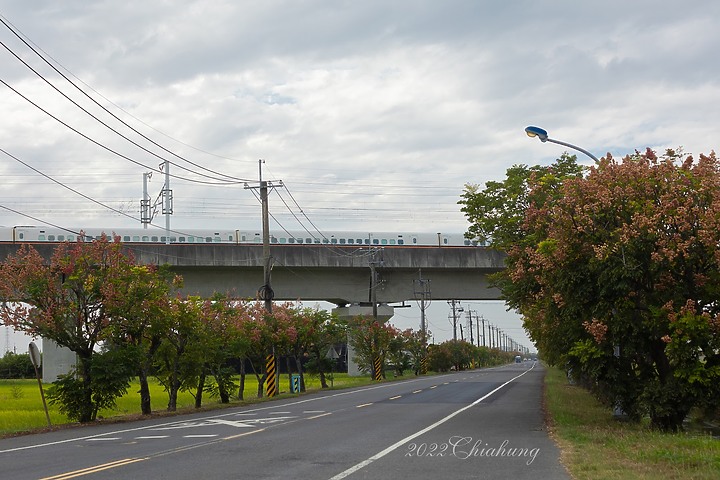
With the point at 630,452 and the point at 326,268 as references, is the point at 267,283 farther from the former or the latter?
the point at 630,452

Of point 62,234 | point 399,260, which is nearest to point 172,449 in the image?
point 399,260

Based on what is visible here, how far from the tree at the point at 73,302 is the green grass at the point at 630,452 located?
42.5ft

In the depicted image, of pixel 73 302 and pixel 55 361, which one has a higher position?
pixel 73 302

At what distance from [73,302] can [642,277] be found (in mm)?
15282

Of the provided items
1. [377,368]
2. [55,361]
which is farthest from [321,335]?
[55,361]

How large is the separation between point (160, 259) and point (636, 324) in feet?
122

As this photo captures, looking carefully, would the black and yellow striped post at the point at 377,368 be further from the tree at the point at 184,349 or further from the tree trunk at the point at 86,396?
the tree trunk at the point at 86,396

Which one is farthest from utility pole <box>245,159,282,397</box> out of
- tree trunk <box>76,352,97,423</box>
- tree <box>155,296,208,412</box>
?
tree trunk <box>76,352,97,423</box>

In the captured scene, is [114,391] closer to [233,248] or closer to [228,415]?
[228,415]

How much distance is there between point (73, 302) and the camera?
23.1 m

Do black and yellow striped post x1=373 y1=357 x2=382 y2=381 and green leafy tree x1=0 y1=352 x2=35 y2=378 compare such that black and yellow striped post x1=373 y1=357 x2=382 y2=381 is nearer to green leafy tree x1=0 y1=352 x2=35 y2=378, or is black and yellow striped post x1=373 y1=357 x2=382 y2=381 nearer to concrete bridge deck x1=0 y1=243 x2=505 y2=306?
concrete bridge deck x1=0 y1=243 x2=505 y2=306

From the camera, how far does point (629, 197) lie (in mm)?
17219

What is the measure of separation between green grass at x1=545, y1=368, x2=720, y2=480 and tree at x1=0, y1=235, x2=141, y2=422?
42.5 feet

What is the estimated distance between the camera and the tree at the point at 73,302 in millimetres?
22513
